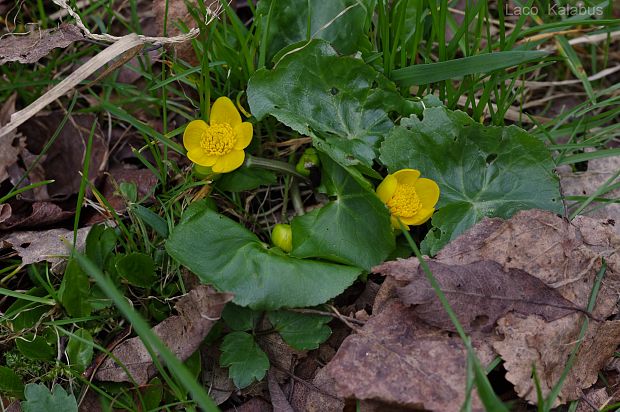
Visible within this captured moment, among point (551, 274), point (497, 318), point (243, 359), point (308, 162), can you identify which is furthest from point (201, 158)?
point (551, 274)

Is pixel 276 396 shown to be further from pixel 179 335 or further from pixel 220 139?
pixel 220 139

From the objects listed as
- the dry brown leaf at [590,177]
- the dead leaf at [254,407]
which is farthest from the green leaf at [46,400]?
the dry brown leaf at [590,177]

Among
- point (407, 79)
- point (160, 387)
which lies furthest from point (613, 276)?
point (160, 387)

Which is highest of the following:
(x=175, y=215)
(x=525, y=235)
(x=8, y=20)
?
(x=8, y=20)

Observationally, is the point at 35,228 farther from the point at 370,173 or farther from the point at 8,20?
the point at 370,173

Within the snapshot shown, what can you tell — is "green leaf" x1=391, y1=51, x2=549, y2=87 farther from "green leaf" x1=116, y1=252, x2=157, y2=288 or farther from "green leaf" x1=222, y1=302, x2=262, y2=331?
"green leaf" x1=116, y1=252, x2=157, y2=288

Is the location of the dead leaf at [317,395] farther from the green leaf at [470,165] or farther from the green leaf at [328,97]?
the green leaf at [328,97]
